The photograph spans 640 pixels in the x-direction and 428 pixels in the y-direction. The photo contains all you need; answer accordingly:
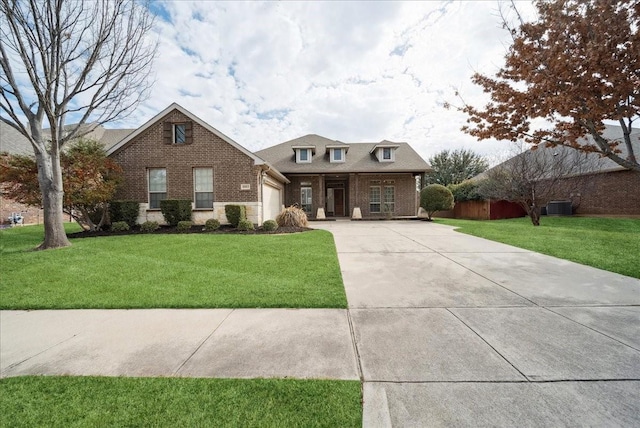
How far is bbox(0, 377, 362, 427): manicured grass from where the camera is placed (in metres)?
1.73

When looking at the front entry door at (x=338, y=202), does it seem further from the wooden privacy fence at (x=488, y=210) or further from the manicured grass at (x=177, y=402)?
the manicured grass at (x=177, y=402)

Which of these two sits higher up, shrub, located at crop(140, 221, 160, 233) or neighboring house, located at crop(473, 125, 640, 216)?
neighboring house, located at crop(473, 125, 640, 216)

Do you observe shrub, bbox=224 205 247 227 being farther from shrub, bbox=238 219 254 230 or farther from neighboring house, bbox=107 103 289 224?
neighboring house, bbox=107 103 289 224

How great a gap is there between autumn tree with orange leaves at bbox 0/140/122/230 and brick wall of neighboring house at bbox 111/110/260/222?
88 centimetres

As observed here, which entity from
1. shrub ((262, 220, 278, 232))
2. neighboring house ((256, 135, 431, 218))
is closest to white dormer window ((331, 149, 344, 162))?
neighboring house ((256, 135, 431, 218))

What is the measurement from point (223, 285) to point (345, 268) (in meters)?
2.50

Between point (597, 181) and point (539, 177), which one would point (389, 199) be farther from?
point (597, 181)

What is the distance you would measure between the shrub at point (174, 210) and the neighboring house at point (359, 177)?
347 inches

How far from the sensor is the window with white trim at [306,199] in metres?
20.7

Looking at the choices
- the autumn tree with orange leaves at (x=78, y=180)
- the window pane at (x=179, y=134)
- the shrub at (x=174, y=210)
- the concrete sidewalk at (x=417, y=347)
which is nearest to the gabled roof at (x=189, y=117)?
the window pane at (x=179, y=134)

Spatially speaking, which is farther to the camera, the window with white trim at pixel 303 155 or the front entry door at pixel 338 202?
the front entry door at pixel 338 202

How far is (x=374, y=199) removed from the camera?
67.5 ft

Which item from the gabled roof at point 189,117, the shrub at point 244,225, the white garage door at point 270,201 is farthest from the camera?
the white garage door at point 270,201

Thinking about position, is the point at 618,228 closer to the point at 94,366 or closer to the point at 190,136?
the point at 94,366
